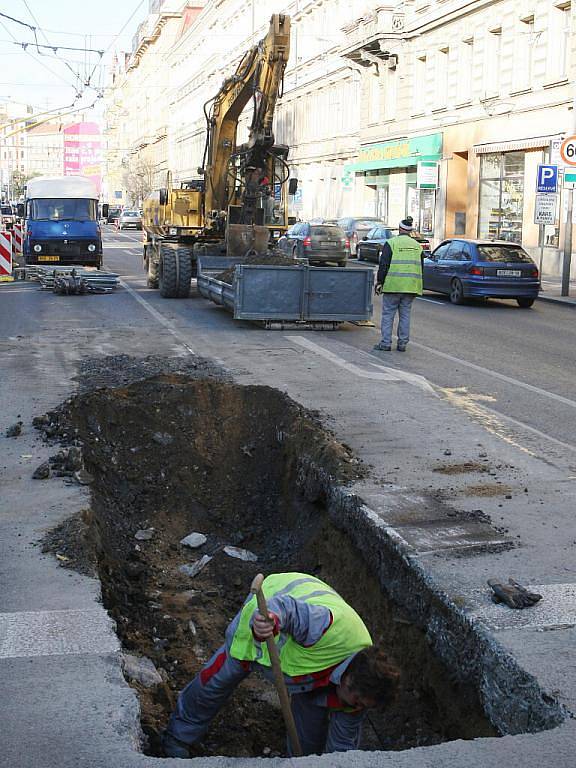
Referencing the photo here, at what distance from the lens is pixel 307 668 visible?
159 inches

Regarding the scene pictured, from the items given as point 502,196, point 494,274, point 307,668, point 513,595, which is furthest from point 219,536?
point 502,196

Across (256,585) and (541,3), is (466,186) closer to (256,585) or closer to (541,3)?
(541,3)

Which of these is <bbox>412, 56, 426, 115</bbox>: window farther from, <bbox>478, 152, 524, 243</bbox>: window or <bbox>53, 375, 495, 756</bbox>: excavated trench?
<bbox>53, 375, 495, 756</bbox>: excavated trench

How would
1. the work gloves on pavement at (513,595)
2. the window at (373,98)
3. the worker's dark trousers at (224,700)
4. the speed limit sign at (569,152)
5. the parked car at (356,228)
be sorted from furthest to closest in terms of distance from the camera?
the window at (373,98) → the parked car at (356,228) → the speed limit sign at (569,152) → the work gloves on pavement at (513,595) → the worker's dark trousers at (224,700)

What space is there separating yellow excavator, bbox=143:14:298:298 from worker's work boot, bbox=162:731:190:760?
627 inches

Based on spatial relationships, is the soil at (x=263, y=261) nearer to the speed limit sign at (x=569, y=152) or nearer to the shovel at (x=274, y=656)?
the speed limit sign at (x=569, y=152)

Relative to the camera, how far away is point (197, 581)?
22.3ft

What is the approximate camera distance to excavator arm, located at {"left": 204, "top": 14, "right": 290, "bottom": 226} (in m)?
18.8

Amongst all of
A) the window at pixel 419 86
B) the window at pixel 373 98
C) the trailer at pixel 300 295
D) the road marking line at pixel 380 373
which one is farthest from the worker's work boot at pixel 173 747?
the window at pixel 373 98

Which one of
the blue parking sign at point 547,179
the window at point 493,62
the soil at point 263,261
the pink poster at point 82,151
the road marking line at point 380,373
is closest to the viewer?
the road marking line at point 380,373

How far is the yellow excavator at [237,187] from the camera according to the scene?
19.1 m

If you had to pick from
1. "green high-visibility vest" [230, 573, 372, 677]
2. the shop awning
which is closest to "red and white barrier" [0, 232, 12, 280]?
the shop awning

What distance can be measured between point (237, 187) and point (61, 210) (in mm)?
7944

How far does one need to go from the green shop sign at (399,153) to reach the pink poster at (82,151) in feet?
302
